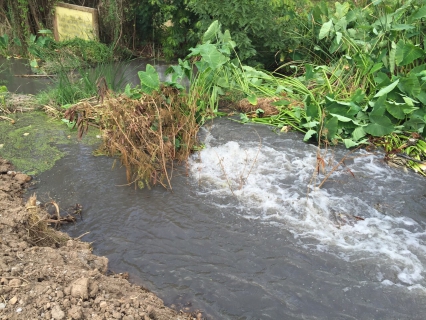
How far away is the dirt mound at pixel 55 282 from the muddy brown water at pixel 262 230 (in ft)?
0.78

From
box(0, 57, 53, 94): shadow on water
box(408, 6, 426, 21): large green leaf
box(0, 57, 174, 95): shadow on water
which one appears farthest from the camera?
box(0, 57, 53, 94): shadow on water

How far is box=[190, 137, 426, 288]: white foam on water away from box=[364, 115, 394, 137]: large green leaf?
0.29 metres

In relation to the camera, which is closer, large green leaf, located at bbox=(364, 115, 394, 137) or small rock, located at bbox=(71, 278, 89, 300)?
small rock, located at bbox=(71, 278, 89, 300)

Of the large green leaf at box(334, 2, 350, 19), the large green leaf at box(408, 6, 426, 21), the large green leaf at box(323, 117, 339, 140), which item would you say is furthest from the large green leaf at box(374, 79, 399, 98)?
the large green leaf at box(334, 2, 350, 19)

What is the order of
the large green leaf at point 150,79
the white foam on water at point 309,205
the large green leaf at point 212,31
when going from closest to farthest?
1. the white foam on water at point 309,205
2. the large green leaf at point 150,79
3. the large green leaf at point 212,31

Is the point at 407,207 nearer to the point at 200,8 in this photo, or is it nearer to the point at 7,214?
the point at 7,214

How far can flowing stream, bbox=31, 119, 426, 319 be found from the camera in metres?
2.91

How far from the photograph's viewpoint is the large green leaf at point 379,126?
472 centimetres

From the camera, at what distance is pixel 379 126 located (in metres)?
4.78

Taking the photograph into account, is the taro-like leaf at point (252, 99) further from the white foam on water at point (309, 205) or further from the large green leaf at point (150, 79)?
the large green leaf at point (150, 79)

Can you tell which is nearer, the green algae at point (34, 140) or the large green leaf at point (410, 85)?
the green algae at point (34, 140)

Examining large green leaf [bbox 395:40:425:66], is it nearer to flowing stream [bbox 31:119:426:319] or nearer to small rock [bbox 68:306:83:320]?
flowing stream [bbox 31:119:426:319]

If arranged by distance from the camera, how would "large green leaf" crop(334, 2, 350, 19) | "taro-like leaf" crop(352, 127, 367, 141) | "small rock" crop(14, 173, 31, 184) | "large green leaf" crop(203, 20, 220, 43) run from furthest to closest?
1. "large green leaf" crop(334, 2, 350, 19)
2. "large green leaf" crop(203, 20, 220, 43)
3. "taro-like leaf" crop(352, 127, 367, 141)
4. "small rock" crop(14, 173, 31, 184)

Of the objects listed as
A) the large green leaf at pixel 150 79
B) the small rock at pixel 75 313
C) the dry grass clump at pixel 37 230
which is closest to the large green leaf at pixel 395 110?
the large green leaf at pixel 150 79
